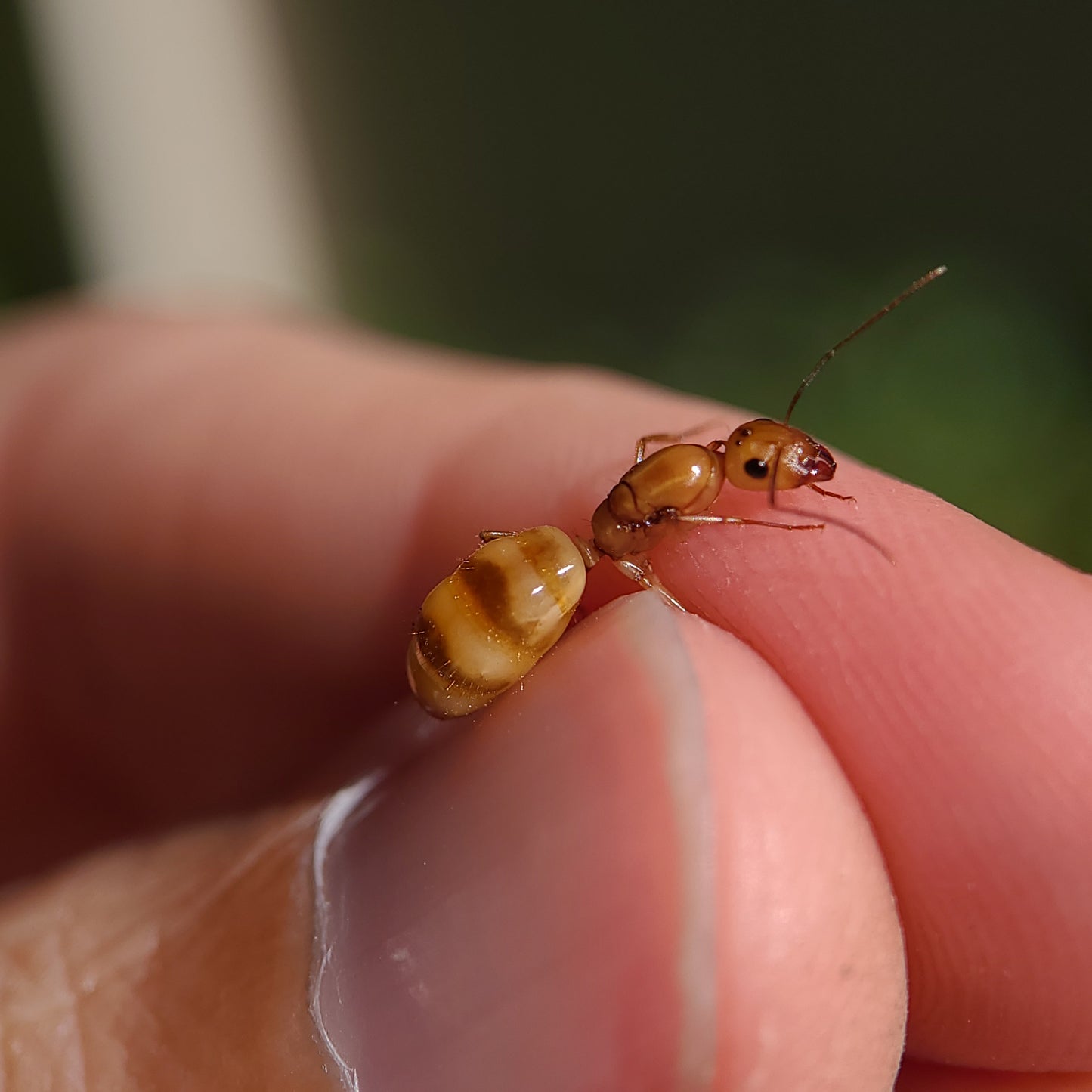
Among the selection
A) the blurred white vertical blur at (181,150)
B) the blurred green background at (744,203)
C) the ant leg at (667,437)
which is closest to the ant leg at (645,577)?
the ant leg at (667,437)

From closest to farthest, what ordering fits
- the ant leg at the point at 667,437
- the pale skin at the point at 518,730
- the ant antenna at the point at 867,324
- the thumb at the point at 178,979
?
the pale skin at the point at 518,730 → the thumb at the point at 178,979 → the ant antenna at the point at 867,324 → the ant leg at the point at 667,437

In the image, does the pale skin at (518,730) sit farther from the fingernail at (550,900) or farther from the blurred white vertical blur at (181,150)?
the blurred white vertical blur at (181,150)

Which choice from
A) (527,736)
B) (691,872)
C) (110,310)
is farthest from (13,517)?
(691,872)

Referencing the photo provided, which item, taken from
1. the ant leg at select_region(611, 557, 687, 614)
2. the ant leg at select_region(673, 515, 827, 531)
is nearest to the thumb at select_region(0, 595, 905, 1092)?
the ant leg at select_region(611, 557, 687, 614)

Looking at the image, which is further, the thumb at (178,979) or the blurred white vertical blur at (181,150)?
the blurred white vertical blur at (181,150)

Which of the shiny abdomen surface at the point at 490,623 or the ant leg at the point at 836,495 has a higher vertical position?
the ant leg at the point at 836,495

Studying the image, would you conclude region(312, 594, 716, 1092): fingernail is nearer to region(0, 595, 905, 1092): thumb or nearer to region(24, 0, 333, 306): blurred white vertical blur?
region(0, 595, 905, 1092): thumb
